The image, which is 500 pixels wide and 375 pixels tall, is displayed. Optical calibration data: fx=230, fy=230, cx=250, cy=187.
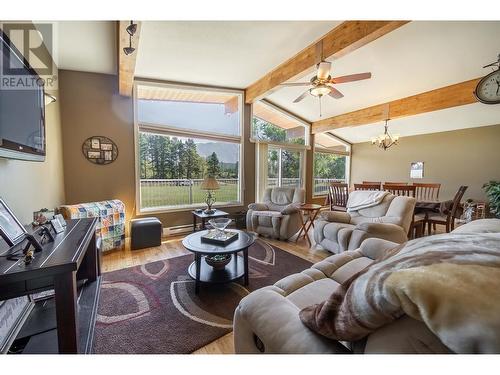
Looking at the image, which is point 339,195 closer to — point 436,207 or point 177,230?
point 436,207

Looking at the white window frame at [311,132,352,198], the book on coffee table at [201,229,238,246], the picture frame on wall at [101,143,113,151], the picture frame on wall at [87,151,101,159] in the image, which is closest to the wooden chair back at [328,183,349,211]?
the white window frame at [311,132,352,198]

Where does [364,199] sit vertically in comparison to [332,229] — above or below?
above

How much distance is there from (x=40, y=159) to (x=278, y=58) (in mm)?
3291

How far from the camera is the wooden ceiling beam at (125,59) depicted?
7.19 feet

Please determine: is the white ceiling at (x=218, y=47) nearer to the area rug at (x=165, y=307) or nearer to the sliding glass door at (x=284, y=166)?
the sliding glass door at (x=284, y=166)

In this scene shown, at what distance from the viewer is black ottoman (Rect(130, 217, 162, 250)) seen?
134 inches

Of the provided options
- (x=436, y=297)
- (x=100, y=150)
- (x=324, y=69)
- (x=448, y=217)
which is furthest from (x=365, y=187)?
(x=100, y=150)

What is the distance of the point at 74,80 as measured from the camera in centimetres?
347

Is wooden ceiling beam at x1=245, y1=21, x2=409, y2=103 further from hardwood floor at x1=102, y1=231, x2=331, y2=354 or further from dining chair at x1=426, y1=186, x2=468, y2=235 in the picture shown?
dining chair at x1=426, y1=186, x2=468, y2=235

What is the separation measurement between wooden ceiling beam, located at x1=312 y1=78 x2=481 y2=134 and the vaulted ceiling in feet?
0.42

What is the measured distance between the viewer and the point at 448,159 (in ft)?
18.6

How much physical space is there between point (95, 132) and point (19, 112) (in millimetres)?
2306
